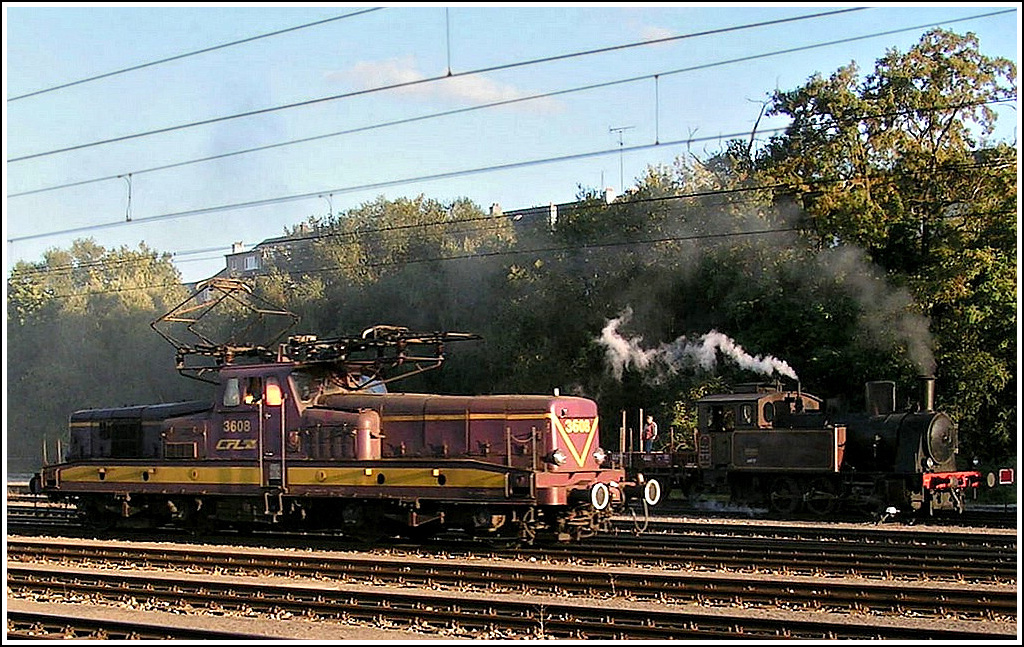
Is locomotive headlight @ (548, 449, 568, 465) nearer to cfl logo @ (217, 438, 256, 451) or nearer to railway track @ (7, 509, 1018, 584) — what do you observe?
railway track @ (7, 509, 1018, 584)

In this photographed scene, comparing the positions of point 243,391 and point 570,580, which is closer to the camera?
point 570,580

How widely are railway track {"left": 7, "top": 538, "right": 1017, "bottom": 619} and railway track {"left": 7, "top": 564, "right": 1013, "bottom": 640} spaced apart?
47 centimetres

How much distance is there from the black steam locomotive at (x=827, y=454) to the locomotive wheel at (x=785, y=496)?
18 millimetres

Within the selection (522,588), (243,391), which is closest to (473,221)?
(243,391)


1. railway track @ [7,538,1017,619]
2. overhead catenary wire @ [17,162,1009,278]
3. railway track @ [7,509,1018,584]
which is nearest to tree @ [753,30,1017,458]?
overhead catenary wire @ [17,162,1009,278]

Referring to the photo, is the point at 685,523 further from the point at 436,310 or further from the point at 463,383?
the point at 436,310

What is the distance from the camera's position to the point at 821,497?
66.9 ft

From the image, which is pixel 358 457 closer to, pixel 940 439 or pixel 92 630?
pixel 92 630

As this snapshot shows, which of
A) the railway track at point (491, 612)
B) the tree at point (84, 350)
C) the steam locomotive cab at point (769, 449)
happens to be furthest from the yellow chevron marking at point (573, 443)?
the tree at point (84, 350)

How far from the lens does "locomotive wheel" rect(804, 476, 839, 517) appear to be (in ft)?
66.7

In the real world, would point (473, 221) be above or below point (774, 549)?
above

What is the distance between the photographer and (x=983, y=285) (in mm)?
24562

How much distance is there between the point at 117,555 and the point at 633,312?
17.5 meters

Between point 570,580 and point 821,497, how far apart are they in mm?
9827
